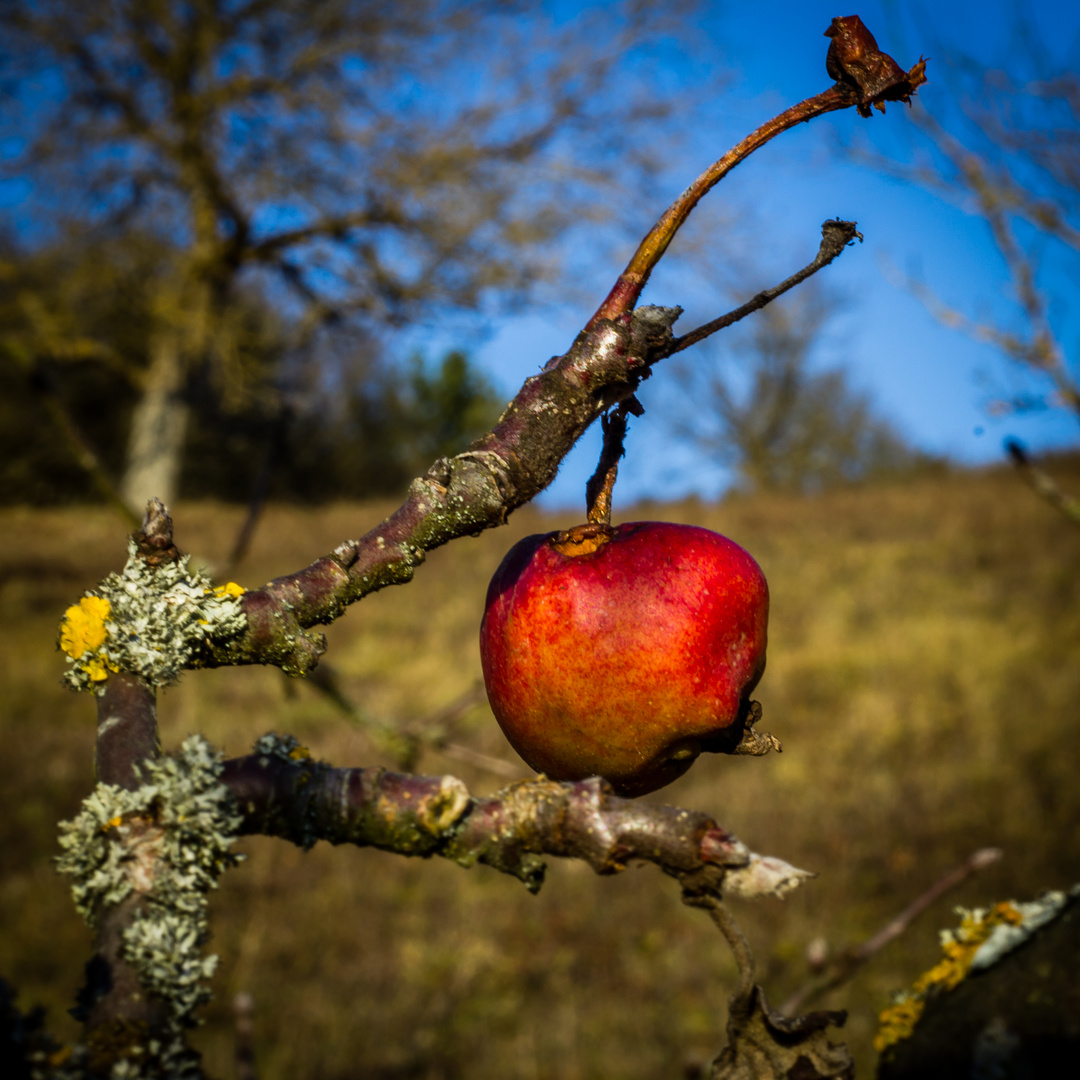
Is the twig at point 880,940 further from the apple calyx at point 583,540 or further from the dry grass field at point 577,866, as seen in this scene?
the apple calyx at point 583,540

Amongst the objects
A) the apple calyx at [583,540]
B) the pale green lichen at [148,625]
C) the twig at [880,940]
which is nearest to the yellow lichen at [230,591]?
the pale green lichen at [148,625]

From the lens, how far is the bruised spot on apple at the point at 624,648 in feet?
2.22

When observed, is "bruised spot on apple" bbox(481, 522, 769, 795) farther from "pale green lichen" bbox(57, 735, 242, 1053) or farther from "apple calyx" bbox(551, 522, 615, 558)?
"pale green lichen" bbox(57, 735, 242, 1053)

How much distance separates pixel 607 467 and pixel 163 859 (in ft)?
1.67

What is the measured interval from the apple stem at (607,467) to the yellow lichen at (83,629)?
1.39ft

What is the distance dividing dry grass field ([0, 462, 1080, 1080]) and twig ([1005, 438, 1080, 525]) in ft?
4.44

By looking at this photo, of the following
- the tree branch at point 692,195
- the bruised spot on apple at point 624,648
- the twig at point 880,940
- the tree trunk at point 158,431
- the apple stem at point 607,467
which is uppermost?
the tree trunk at point 158,431

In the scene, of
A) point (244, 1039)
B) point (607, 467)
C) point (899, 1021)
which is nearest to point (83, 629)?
point (607, 467)

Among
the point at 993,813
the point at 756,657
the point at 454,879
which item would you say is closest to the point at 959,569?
the point at 993,813

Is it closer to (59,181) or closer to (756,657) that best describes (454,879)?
(756,657)

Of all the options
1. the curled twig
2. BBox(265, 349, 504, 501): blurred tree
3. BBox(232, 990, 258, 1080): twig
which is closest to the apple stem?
the curled twig

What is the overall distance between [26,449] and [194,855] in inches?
716

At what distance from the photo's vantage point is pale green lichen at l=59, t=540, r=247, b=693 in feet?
2.07

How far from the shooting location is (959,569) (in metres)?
12.2
